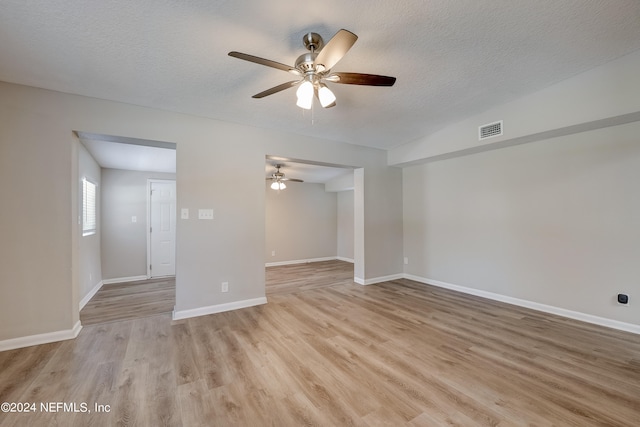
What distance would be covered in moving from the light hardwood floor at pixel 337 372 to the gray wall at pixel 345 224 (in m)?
4.27

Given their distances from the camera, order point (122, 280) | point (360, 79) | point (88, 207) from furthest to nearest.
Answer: point (122, 280) → point (88, 207) → point (360, 79)

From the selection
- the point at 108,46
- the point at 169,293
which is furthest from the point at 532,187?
the point at 169,293

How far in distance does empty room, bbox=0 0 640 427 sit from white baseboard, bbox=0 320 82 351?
0.01m

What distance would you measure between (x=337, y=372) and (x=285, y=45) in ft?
9.24

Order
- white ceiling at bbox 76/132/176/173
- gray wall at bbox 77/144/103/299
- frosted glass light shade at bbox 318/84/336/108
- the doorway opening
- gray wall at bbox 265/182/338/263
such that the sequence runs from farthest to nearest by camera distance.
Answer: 1. gray wall at bbox 265/182/338/263
2. the doorway opening
3. gray wall at bbox 77/144/103/299
4. white ceiling at bbox 76/132/176/173
5. frosted glass light shade at bbox 318/84/336/108

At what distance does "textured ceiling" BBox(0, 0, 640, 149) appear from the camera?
191 cm

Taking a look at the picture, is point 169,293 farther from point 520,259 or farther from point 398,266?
point 520,259

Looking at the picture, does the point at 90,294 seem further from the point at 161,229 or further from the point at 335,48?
the point at 335,48

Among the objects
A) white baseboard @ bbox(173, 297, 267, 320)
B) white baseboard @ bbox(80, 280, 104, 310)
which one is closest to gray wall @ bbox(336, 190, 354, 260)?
white baseboard @ bbox(173, 297, 267, 320)

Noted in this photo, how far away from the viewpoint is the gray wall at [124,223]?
4949mm

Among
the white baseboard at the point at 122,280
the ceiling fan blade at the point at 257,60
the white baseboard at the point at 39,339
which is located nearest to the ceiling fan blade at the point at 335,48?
the ceiling fan blade at the point at 257,60

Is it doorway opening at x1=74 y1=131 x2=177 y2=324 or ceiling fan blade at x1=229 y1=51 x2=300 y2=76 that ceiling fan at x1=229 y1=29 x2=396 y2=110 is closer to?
ceiling fan blade at x1=229 y1=51 x2=300 y2=76

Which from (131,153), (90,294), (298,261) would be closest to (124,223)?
(90,294)

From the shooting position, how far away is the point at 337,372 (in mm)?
2174
